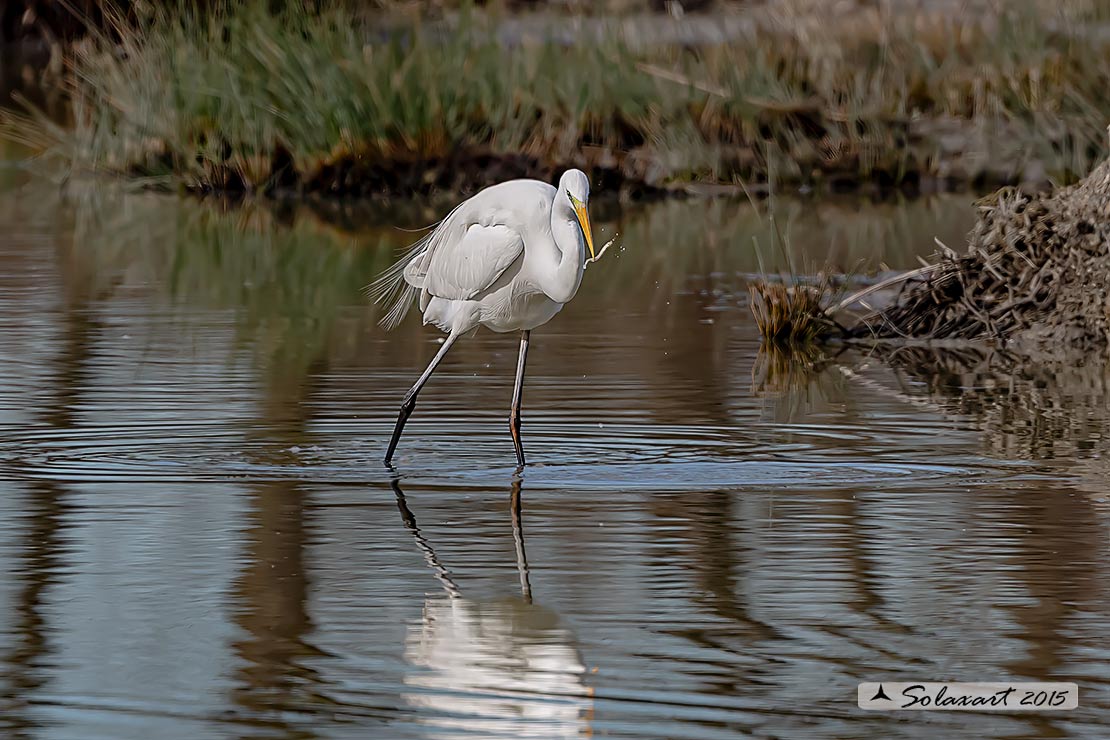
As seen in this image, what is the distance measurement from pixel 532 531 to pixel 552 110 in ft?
46.7

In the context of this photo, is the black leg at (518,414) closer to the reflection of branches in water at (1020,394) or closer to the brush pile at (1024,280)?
the reflection of branches in water at (1020,394)

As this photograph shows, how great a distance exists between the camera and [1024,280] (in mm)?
12391

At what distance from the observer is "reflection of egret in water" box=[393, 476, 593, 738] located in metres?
5.15

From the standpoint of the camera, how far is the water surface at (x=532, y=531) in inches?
213

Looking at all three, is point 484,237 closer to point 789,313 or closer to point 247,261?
point 789,313

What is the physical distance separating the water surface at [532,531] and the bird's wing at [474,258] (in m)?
0.61

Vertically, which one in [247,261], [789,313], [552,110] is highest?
[552,110]

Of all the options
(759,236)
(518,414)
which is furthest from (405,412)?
(759,236)

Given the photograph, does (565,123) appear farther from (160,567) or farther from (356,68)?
(160,567)

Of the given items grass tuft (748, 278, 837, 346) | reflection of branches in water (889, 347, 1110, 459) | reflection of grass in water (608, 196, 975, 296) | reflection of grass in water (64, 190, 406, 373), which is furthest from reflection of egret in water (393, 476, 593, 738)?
reflection of grass in water (608, 196, 975, 296)

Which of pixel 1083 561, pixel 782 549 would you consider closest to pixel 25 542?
pixel 782 549

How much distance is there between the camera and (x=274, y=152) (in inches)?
834

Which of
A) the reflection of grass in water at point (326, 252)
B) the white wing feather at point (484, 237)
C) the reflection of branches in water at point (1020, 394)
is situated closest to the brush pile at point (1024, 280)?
the reflection of branches in water at point (1020, 394)

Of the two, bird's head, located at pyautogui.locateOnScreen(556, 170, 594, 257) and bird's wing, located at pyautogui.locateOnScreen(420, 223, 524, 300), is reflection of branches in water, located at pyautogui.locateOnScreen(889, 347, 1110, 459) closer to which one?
bird's head, located at pyautogui.locateOnScreen(556, 170, 594, 257)
